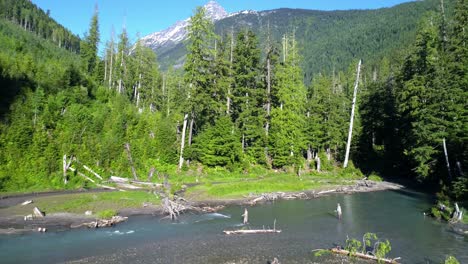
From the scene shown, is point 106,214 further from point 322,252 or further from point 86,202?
point 322,252

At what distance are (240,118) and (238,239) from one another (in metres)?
32.4

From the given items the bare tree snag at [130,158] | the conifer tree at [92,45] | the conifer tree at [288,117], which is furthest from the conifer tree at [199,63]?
the conifer tree at [92,45]

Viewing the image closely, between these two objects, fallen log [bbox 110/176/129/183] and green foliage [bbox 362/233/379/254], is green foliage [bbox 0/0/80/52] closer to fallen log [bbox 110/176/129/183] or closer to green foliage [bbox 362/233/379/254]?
fallen log [bbox 110/176/129/183]

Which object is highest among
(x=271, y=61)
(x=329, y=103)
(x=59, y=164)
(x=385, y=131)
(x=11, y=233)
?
(x=271, y=61)

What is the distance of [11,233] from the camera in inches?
955

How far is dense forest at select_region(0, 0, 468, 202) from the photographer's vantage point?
40.1 meters

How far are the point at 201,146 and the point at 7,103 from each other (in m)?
23.3

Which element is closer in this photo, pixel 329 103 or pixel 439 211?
pixel 439 211

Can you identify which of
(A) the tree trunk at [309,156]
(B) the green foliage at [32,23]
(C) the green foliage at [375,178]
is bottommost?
(C) the green foliage at [375,178]

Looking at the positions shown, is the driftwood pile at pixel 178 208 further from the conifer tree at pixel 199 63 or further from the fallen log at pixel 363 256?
the conifer tree at pixel 199 63

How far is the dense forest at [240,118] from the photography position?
131 feet

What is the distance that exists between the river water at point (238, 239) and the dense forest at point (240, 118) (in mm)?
11171

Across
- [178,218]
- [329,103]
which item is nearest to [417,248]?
[178,218]

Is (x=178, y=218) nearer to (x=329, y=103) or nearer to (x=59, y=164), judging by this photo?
(x=59, y=164)
